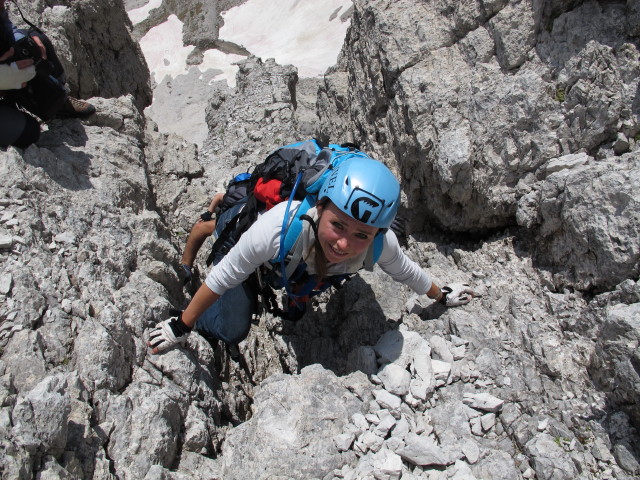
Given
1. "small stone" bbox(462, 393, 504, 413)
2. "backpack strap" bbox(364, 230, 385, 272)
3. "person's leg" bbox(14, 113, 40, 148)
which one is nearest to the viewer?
"small stone" bbox(462, 393, 504, 413)

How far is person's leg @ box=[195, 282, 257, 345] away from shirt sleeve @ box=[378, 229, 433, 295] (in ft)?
5.53

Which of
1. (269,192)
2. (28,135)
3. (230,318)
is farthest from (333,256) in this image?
(28,135)

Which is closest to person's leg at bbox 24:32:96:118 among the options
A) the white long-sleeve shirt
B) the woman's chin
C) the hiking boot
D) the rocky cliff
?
the hiking boot

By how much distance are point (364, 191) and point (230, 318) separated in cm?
245

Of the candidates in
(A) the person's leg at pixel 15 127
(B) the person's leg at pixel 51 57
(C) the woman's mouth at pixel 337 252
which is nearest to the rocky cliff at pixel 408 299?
(A) the person's leg at pixel 15 127

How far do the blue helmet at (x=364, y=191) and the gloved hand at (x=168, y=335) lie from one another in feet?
6.27

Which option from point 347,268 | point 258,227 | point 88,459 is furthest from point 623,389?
point 88,459

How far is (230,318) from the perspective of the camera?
5.46 metres

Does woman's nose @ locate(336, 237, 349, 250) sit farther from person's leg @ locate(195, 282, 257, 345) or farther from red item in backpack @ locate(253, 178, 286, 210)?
person's leg @ locate(195, 282, 257, 345)

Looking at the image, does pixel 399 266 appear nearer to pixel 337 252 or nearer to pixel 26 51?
pixel 337 252

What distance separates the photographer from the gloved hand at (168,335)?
460 centimetres

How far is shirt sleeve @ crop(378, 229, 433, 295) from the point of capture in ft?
15.7

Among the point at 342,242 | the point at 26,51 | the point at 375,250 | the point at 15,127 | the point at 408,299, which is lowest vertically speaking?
the point at 408,299

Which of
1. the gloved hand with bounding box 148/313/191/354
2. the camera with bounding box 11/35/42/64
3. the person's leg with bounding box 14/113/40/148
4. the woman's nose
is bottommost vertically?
the gloved hand with bounding box 148/313/191/354
